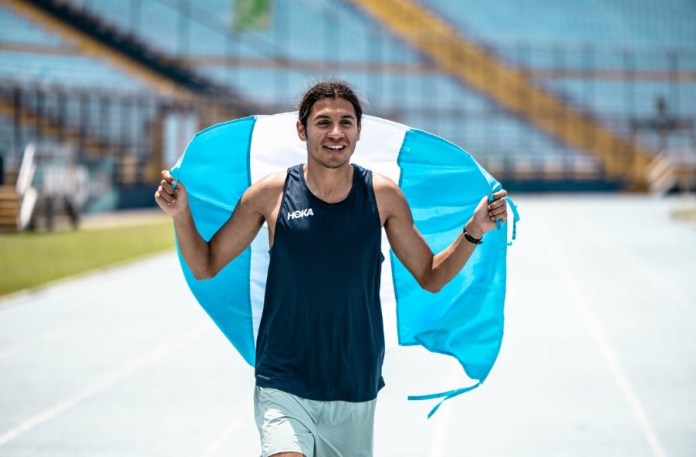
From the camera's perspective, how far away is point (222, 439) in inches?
261

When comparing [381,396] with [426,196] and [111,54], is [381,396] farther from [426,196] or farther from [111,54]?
[111,54]

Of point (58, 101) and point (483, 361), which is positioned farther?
point (58, 101)

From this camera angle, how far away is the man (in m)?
3.74

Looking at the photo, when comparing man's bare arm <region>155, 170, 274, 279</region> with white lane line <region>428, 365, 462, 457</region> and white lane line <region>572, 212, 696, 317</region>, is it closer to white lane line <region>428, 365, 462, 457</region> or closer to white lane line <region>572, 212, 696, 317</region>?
white lane line <region>428, 365, 462, 457</region>

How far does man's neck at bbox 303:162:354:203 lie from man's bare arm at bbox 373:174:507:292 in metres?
0.14

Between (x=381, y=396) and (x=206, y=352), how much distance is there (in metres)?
2.29

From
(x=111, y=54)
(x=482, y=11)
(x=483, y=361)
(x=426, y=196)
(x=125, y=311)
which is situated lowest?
A: (x=125, y=311)

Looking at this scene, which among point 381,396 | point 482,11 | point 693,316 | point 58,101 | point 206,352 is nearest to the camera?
point 381,396

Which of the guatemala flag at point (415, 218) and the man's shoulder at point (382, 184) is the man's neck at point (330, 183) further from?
the guatemala flag at point (415, 218)

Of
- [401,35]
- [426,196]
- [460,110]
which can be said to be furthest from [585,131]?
[426,196]

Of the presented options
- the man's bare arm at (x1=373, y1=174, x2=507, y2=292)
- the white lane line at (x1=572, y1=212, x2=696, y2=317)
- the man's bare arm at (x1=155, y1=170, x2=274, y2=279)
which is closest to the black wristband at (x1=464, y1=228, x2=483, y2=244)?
the man's bare arm at (x1=373, y1=174, x2=507, y2=292)

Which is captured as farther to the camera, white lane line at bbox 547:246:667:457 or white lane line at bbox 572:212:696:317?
white lane line at bbox 572:212:696:317

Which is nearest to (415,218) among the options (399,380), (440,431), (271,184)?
(271,184)

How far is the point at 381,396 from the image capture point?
314 inches
